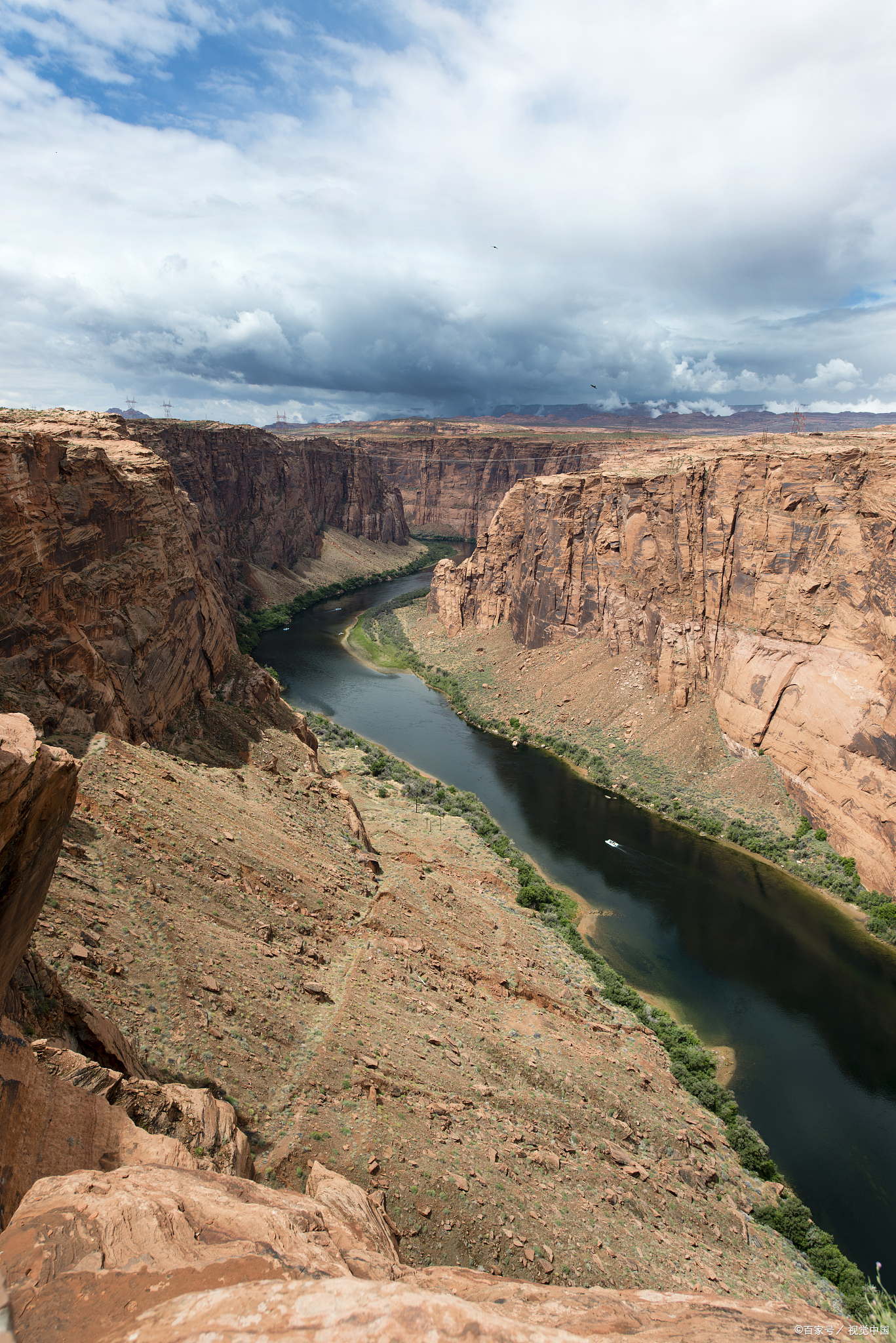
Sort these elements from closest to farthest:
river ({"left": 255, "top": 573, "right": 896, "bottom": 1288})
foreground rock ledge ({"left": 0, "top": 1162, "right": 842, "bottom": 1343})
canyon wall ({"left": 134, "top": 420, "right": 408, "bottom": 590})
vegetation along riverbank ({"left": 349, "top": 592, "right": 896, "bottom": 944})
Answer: foreground rock ledge ({"left": 0, "top": 1162, "right": 842, "bottom": 1343}) < river ({"left": 255, "top": 573, "right": 896, "bottom": 1288}) < vegetation along riverbank ({"left": 349, "top": 592, "right": 896, "bottom": 944}) < canyon wall ({"left": 134, "top": 420, "right": 408, "bottom": 590})

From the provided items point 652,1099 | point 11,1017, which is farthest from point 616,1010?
point 11,1017

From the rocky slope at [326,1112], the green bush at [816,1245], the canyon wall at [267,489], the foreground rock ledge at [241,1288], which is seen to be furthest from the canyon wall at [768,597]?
the canyon wall at [267,489]

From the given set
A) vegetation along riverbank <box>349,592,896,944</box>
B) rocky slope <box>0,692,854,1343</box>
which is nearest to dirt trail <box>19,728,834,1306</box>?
rocky slope <box>0,692,854,1343</box>

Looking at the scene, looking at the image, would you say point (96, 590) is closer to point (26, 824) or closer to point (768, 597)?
point (26, 824)

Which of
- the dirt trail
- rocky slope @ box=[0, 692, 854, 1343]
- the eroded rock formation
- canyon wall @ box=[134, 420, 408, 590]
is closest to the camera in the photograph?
rocky slope @ box=[0, 692, 854, 1343]

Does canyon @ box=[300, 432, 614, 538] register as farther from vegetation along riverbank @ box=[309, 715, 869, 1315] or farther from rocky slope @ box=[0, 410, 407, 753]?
rocky slope @ box=[0, 410, 407, 753]

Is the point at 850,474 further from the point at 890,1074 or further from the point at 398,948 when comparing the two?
the point at 398,948
